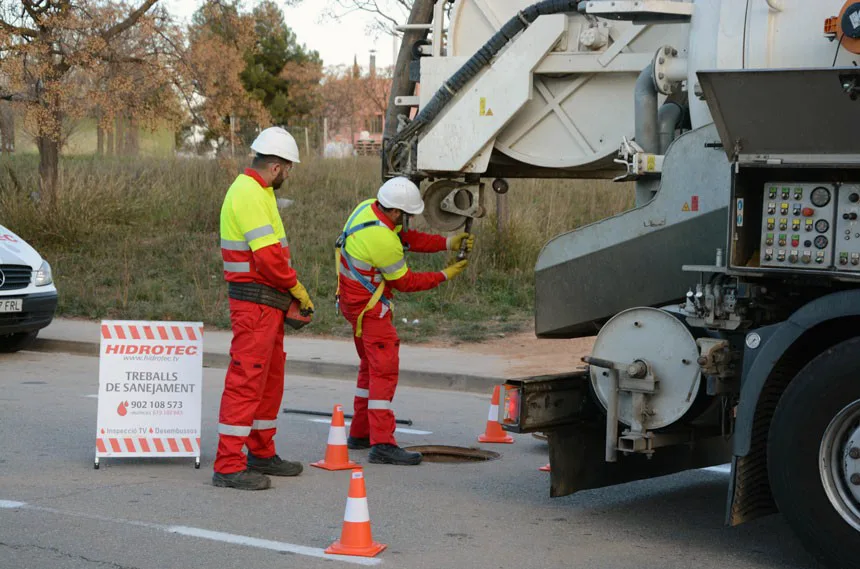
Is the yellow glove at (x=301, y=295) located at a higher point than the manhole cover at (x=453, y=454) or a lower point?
higher

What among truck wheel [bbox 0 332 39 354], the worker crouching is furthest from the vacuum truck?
truck wheel [bbox 0 332 39 354]

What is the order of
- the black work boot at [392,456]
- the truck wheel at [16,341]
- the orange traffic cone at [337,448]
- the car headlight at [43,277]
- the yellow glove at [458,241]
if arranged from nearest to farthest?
the orange traffic cone at [337,448], the black work boot at [392,456], the yellow glove at [458,241], the car headlight at [43,277], the truck wheel at [16,341]

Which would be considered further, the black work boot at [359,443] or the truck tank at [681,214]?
the black work boot at [359,443]

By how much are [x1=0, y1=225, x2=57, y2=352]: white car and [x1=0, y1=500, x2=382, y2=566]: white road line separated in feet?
20.4

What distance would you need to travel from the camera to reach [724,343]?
523 centimetres

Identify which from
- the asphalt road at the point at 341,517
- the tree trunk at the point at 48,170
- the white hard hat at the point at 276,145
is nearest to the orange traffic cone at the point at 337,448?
the asphalt road at the point at 341,517

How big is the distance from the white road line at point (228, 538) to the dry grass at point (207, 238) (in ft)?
25.9

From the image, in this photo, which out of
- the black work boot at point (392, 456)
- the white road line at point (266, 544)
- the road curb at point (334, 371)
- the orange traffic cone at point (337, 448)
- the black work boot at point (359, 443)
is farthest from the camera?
the road curb at point (334, 371)

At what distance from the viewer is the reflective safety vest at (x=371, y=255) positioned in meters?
7.46

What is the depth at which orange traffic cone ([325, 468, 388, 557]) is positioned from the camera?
5.26m

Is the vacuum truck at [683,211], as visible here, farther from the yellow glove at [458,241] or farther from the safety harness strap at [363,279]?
the safety harness strap at [363,279]

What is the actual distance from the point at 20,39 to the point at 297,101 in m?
33.7

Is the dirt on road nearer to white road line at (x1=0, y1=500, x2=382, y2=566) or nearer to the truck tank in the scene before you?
the truck tank

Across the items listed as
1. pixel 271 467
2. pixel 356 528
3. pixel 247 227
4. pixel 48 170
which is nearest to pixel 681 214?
pixel 356 528
